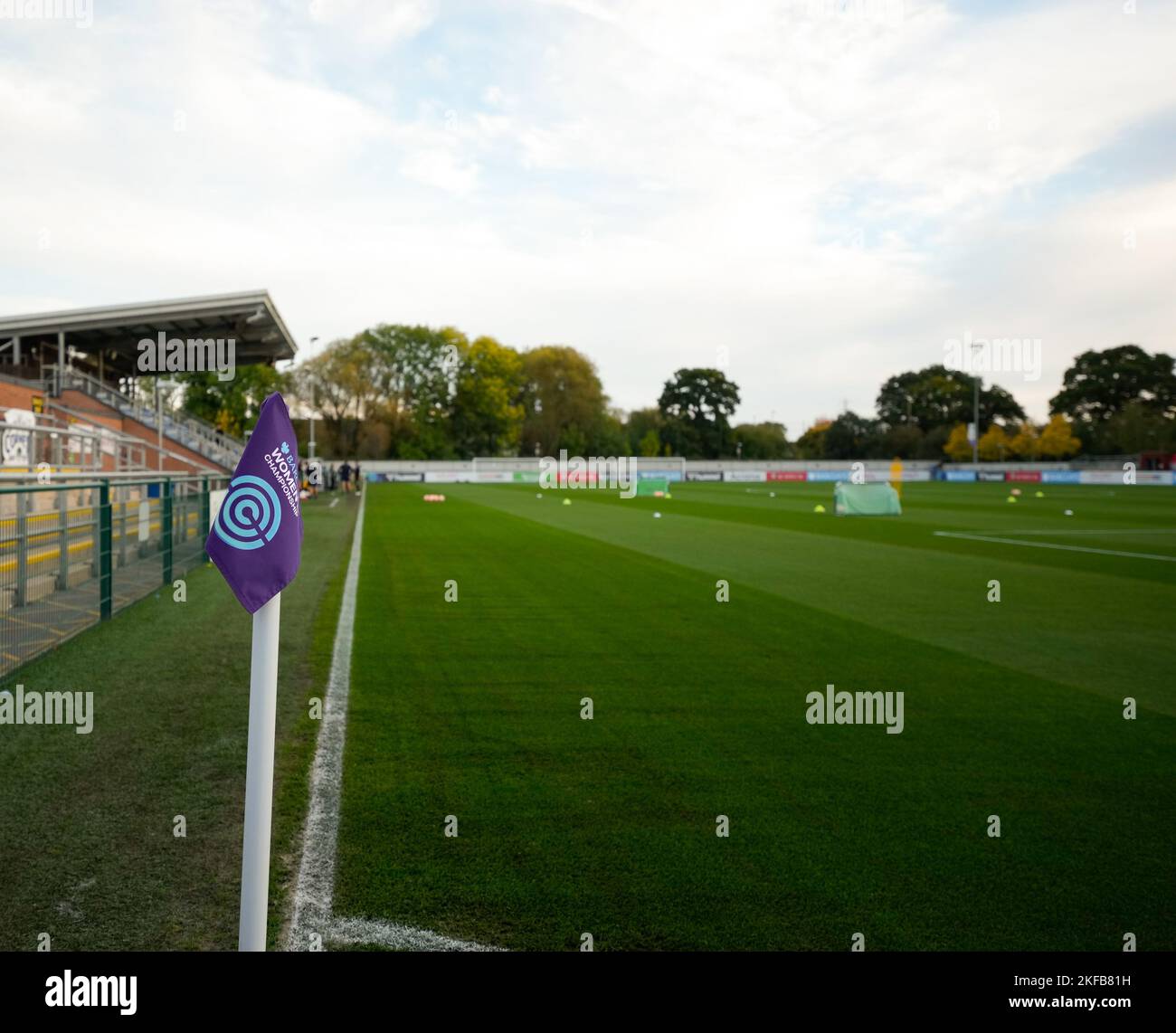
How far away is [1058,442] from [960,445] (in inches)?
352

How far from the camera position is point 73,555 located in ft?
35.6

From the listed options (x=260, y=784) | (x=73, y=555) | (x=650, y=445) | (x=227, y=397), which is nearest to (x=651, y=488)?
(x=73, y=555)

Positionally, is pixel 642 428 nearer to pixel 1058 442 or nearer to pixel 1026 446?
pixel 1026 446

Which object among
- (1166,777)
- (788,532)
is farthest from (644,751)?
(788,532)

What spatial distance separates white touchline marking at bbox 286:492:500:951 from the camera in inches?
140

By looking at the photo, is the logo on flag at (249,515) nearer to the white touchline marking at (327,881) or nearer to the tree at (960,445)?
the white touchline marking at (327,881)

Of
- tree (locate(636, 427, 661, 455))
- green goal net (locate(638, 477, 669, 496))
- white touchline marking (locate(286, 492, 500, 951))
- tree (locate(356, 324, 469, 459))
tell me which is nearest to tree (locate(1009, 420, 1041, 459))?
tree (locate(636, 427, 661, 455))

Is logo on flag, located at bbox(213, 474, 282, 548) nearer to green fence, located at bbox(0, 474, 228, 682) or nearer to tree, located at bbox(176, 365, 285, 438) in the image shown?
green fence, located at bbox(0, 474, 228, 682)

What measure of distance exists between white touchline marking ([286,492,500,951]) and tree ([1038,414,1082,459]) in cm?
9417

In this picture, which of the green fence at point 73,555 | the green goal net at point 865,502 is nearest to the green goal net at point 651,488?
the green goal net at point 865,502

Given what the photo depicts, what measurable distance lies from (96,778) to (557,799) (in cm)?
259

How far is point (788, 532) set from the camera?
79.6 feet
